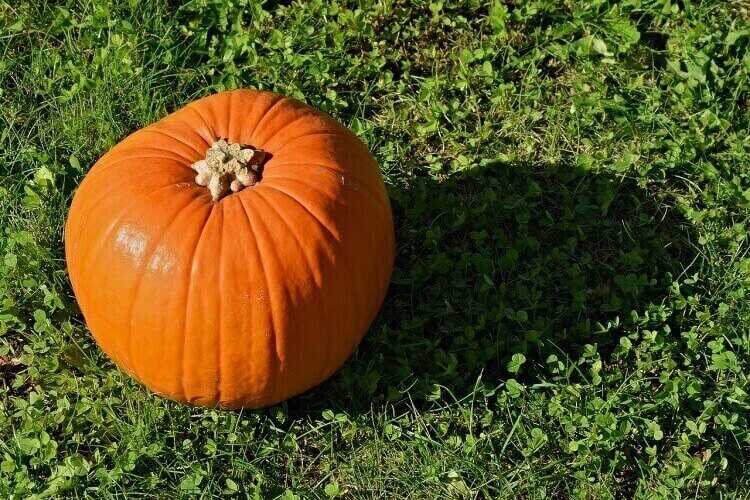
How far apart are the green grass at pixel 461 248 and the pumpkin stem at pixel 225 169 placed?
100cm

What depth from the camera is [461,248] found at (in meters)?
4.36

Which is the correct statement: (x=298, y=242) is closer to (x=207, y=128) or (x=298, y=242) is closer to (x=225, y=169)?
(x=225, y=169)

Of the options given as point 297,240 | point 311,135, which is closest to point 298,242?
point 297,240

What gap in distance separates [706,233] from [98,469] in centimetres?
281

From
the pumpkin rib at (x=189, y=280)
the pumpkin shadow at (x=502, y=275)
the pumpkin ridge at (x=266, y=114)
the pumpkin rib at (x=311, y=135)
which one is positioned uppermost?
the pumpkin ridge at (x=266, y=114)

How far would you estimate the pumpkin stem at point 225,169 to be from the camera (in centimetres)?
333

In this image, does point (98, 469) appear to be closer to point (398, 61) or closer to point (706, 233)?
point (398, 61)

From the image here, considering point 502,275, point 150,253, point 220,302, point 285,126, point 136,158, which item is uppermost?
point 285,126

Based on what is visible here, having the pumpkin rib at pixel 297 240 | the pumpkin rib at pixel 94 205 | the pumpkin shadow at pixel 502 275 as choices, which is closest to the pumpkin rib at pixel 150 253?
the pumpkin rib at pixel 94 205

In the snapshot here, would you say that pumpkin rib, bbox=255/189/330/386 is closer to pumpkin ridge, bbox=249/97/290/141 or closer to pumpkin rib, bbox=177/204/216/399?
pumpkin rib, bbox=177/204/216/399

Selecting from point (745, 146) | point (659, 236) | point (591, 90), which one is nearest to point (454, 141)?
point (591, 90)

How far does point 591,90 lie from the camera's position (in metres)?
4.86

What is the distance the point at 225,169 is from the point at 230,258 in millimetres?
331

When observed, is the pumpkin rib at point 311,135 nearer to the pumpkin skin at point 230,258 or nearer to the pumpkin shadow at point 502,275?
the pumpkin skin at point 230,258
